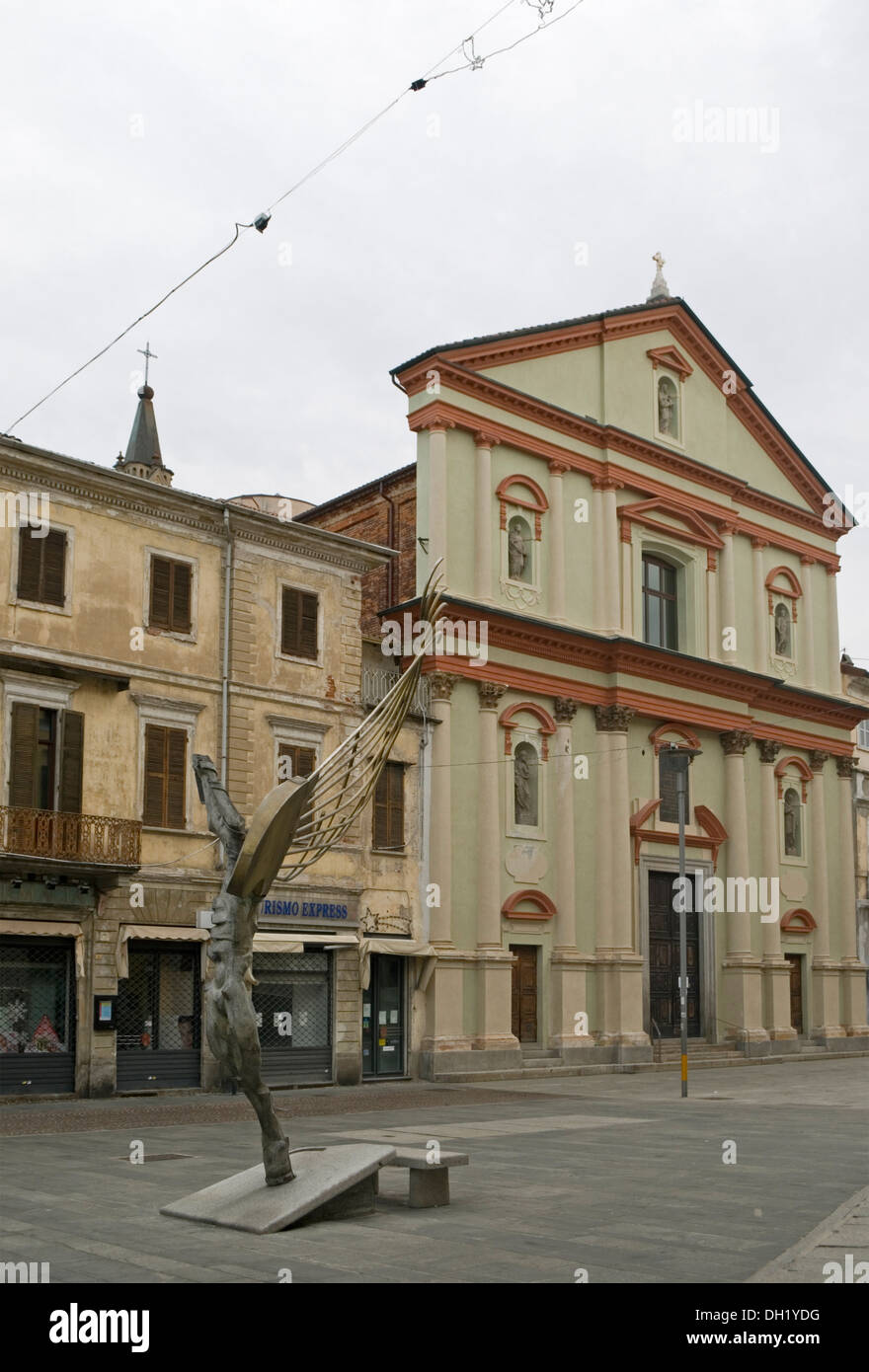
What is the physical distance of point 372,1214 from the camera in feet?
38.9

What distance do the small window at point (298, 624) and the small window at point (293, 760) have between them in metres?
1.91

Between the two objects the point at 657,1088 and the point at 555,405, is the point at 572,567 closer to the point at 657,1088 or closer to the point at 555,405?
the point at 555,405

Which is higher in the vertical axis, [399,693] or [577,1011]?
[399,693]

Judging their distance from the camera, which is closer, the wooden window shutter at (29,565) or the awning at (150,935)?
the wooden window shutter at (29,565)

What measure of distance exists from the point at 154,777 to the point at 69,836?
8.27ft

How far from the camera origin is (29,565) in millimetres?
25391

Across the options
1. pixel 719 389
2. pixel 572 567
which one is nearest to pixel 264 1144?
pixel 572 567

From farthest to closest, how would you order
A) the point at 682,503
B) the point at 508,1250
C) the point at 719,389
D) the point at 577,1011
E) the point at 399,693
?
the point at 719,389, the point at 682,503, the point at 577,1011, the point at 399,693, the point at 508,1250

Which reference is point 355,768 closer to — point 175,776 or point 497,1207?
point 497,1207

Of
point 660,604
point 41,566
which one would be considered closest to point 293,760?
point 41,566

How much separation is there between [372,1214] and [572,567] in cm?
2611

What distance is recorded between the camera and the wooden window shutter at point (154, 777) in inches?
1051

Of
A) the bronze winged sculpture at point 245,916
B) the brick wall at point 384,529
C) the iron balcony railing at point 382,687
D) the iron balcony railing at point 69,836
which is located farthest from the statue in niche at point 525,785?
the bronze winged sculpture at point 245,916

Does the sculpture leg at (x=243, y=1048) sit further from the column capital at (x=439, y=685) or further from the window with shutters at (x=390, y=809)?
the column capital at (x=439, y=685)
